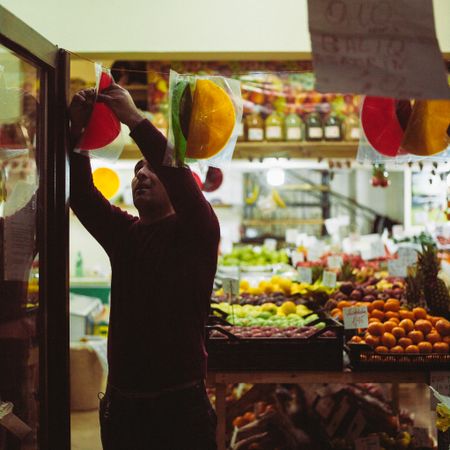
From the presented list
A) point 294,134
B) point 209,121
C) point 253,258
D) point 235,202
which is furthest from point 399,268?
point 235,202

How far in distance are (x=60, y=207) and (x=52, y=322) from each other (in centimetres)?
37

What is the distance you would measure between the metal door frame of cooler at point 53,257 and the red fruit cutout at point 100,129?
0.10m

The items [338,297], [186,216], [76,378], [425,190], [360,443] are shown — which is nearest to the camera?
[186,216]

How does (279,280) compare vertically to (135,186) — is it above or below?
below

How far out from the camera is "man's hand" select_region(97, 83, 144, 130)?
6.74 feet

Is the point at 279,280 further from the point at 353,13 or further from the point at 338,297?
Answer: the point at 353,13

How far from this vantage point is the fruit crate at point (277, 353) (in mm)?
3100

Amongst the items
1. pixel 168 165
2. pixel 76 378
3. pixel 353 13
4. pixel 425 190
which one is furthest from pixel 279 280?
pixel 425 190

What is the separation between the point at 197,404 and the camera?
88.4 inches

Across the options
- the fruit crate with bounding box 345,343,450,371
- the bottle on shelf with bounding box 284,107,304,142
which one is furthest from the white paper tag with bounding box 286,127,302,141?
the fruit crate with bounding box 345,343,450,371

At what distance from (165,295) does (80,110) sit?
0.70 meters

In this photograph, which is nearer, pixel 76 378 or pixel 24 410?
pixel 24 410

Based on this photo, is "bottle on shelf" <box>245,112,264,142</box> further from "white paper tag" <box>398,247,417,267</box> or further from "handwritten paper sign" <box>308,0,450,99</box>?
"handwritten paper sign" <box>308,0,450,99</box>

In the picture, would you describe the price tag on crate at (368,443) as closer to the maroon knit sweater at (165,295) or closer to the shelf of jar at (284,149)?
the maroon knit sweater at (165,295)
